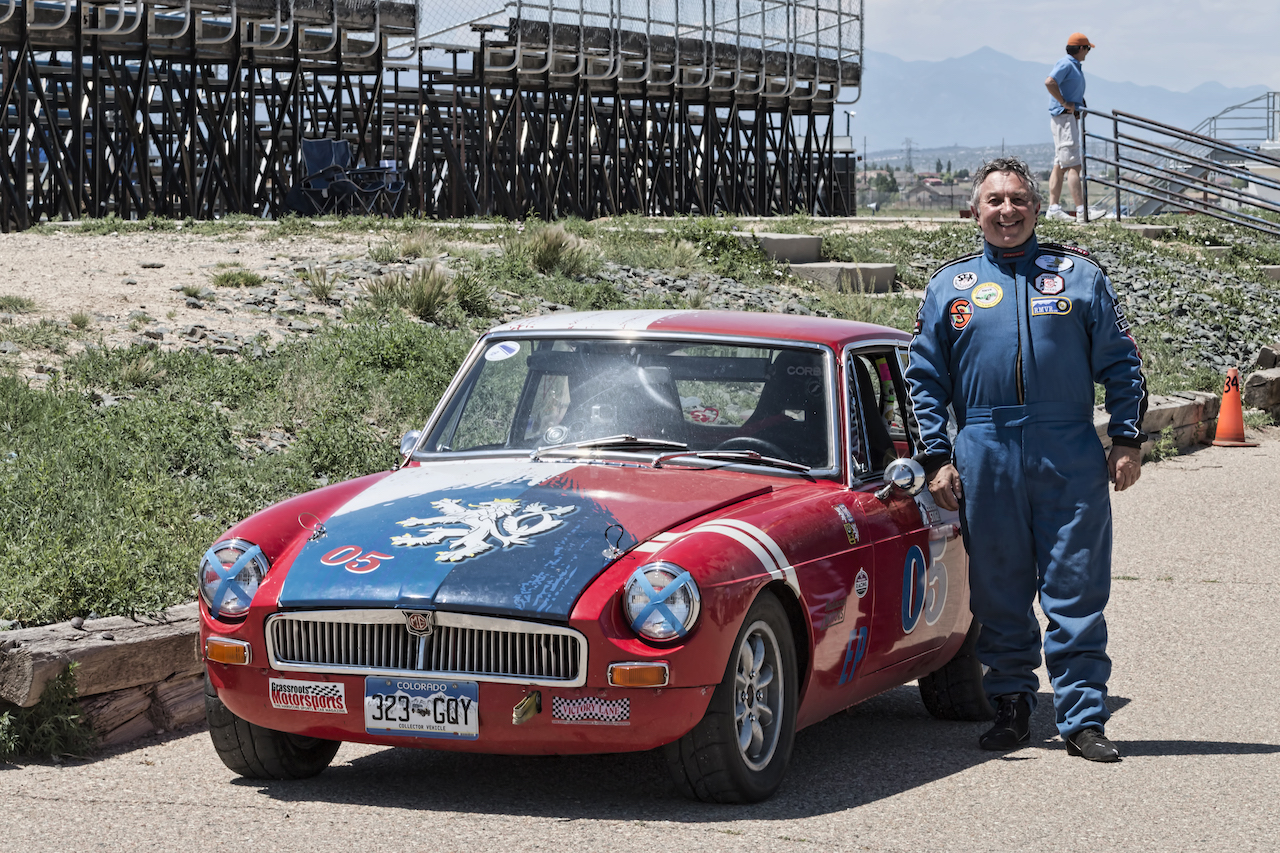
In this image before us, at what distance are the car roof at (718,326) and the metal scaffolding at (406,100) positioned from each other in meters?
19.7

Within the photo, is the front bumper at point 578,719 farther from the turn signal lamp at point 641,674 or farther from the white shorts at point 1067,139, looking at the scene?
the white shorts at point 1067,139

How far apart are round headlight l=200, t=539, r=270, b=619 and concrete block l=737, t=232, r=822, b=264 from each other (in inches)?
584

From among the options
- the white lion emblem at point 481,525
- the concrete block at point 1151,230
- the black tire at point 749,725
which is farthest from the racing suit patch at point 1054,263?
the concrete block at point 1151,230

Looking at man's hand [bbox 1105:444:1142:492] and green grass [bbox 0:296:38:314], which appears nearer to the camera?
man's hand [bbox 1105:444:1142:492]

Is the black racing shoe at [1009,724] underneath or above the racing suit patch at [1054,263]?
underneath

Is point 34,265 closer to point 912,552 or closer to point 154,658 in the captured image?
point 154,658

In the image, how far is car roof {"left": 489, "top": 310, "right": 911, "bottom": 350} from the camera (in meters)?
6.19

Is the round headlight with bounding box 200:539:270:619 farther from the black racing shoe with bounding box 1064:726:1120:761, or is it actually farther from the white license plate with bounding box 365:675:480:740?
the black racing shoe with bounding box 1064:726:1120:761

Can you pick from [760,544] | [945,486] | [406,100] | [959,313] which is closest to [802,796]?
[760,544]

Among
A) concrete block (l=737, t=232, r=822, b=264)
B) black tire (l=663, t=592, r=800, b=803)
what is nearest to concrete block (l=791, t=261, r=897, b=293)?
concrete block (l=737, t=232, r=822, b=264)

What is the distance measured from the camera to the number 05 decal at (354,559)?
503cm

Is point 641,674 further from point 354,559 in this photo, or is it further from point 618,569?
point 354,559

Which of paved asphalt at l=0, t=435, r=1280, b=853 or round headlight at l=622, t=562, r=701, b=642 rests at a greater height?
round headlight at l=622, t=562, r=701, b=642

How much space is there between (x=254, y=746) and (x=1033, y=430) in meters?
2.75
